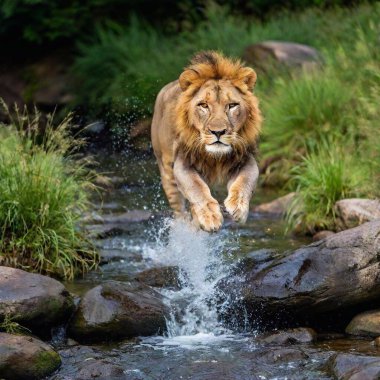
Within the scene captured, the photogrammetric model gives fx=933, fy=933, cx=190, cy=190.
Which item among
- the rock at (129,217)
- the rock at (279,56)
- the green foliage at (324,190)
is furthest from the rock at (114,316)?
the rock at (279,56)

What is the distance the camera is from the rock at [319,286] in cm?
745

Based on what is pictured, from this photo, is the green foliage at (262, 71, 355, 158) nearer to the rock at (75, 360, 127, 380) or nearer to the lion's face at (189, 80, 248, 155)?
the lion's face at (189, 80, 248, 155)

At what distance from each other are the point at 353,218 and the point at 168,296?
8.78ft

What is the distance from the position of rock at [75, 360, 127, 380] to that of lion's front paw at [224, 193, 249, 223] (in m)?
1.48

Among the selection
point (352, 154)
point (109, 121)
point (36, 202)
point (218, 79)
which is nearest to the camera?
point (218, 79)

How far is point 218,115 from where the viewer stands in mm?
7840

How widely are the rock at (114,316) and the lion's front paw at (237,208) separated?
3.44 feet

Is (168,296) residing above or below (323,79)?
below

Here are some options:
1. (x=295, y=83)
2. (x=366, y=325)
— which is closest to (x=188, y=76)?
(x=366, y=325)

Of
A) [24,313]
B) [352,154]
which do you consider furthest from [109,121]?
[24,313]

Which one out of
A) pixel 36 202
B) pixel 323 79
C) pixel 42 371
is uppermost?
pixel 323 79

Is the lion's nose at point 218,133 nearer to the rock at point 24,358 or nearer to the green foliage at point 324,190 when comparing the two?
the rock at point 24,358

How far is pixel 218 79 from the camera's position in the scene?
8188 mm

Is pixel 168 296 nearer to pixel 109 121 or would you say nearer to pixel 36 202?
pixel 36 202
